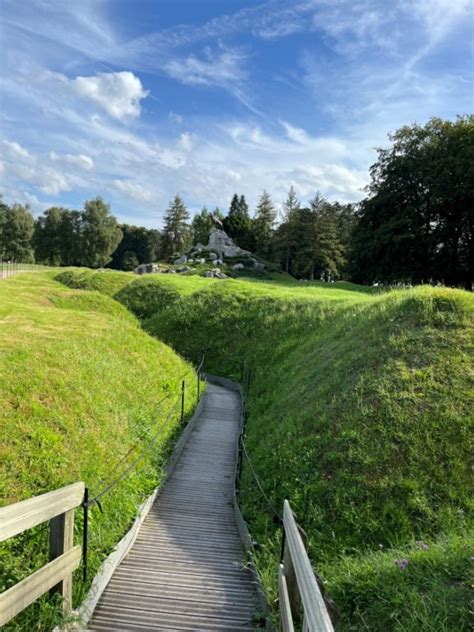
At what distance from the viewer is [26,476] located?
22.5 ft

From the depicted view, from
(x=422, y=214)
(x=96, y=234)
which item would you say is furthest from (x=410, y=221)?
(x=96, y=234)

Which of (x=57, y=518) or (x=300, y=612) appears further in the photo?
(x=57, y=518)

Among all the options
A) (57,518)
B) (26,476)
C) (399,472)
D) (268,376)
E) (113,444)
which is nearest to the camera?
(57,518)

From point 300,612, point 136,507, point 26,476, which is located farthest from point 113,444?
point 300,612

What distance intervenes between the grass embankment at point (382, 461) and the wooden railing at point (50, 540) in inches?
94.2

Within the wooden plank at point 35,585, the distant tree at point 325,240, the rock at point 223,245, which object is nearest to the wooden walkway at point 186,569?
the wooden plank at point 35,585

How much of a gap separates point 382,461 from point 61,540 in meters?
5.64

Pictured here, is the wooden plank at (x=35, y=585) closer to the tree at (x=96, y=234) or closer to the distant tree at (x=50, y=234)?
the tree at (x=96, y=234)

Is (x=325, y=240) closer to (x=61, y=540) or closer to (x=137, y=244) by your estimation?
(x=61, y=540)

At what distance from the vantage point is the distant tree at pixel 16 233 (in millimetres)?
76250

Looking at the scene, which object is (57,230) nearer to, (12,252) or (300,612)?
(12,252)

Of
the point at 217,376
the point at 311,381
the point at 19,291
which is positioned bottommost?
the point at 217,376

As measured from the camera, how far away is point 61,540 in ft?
14.0

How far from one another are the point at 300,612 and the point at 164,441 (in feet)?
27.1
